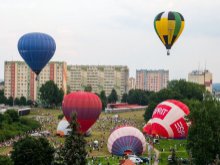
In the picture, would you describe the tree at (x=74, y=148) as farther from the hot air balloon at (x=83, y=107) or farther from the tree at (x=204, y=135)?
the hot air balloon at (x=83, y=107)

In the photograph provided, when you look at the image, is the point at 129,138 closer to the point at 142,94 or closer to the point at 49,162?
the point at 49,162

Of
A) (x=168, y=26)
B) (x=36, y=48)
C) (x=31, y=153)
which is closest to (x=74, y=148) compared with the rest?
(x=31, y=153)

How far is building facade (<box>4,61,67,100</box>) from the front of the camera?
12900cm

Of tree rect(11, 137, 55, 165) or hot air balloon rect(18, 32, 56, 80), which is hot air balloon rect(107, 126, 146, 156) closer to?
tree rect(11, 137, 55, 165)

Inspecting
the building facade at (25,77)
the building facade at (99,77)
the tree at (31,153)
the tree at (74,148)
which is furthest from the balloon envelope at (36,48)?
the building facade at (99,77)

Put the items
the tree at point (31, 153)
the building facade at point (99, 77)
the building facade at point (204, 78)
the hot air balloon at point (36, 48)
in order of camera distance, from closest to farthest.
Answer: the tree at point (31, 153), the hot air balloon at point (36, 48), the building facade at point (99, 77), the building facade at point (204, 78)

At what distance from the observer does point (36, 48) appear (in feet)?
188

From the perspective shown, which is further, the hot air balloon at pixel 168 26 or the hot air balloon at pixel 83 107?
the hot air balloon at pixel 168 26

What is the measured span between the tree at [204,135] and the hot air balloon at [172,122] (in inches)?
498

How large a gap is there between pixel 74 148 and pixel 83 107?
1709cm

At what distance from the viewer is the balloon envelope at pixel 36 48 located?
57.4 metres

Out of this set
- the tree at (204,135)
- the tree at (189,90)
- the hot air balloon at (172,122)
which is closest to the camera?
the tree at (204,135)

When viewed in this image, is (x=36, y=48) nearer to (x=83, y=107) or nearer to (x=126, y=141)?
(x=83, y=107)

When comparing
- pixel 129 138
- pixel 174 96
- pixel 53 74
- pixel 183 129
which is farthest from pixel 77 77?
pixel 129 138
